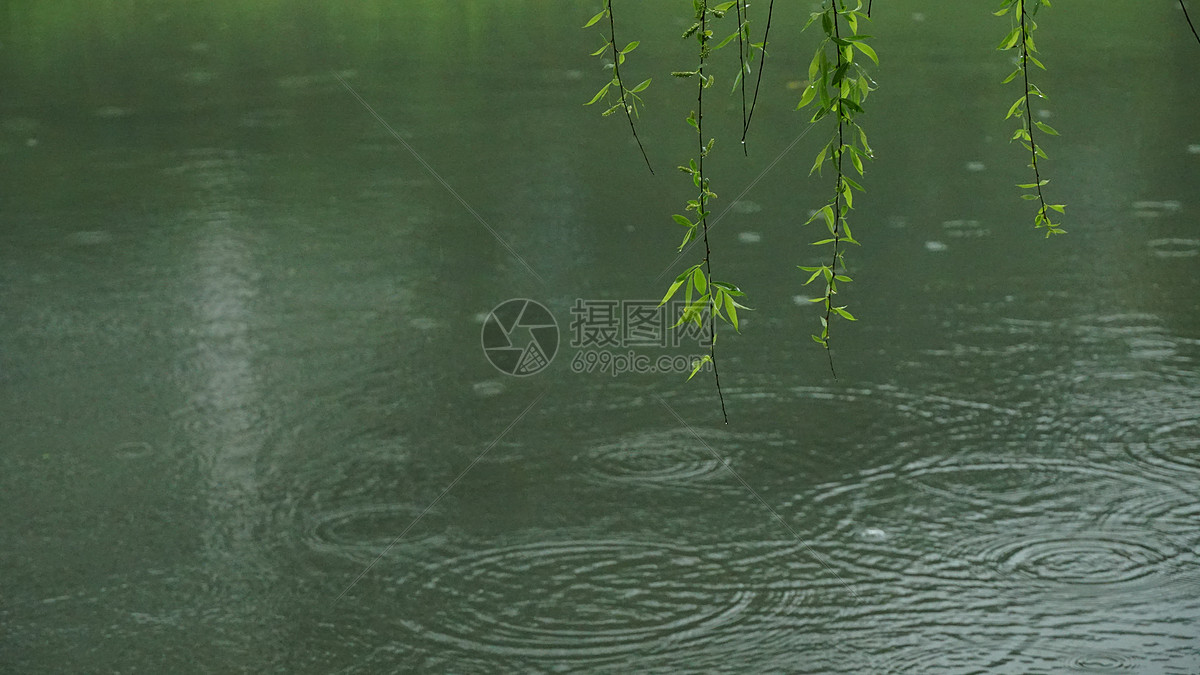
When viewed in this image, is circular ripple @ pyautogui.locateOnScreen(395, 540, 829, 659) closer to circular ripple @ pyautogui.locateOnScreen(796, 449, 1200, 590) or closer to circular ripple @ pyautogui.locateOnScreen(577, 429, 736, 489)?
circular ripple @ pyautogui.locateOnScreen(796, 449, 1200, 590)

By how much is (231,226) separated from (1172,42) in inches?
217

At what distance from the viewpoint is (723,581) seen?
8.41 feet

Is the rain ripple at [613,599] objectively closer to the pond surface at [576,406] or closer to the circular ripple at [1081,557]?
the pond surface at [576,406]

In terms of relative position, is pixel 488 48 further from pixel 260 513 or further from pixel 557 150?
pixel 260 513

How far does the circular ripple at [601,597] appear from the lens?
7.79ft

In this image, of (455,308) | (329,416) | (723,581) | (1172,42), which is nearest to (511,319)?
(455,308)

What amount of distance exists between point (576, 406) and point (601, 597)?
0.88 m
